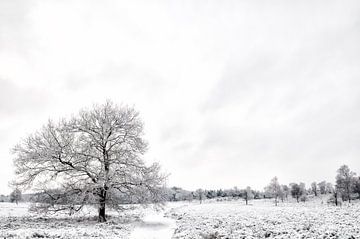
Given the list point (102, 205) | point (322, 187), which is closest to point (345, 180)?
point (102, 205)

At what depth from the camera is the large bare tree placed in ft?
72.6

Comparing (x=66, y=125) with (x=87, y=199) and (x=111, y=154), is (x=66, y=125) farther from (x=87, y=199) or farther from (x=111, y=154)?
(x=87, y=199)

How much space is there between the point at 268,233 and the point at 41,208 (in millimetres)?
17280

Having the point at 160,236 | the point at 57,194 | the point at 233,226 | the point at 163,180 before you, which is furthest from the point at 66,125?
the point at 233,226

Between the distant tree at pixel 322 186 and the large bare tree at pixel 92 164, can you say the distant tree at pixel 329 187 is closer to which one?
the distant tree at pixel 322 186

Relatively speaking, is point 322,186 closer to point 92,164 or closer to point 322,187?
point 322,187

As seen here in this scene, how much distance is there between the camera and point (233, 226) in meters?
18.5

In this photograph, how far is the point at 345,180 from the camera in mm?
75000

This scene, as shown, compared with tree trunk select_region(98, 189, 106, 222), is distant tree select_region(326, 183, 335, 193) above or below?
below

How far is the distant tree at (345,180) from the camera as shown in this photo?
244 ft

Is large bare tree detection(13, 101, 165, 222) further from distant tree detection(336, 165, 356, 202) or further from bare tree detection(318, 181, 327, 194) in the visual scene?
bare tree detection(318, 181, 327, 194)

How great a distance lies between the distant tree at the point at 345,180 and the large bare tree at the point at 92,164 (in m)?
68.6

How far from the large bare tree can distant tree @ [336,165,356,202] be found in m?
68.6

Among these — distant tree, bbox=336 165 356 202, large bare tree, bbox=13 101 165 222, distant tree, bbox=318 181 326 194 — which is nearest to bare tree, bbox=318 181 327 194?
distant tree, bbox=318 181 326 194
